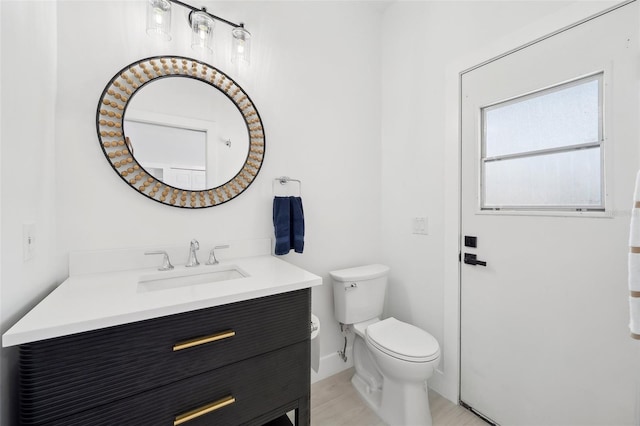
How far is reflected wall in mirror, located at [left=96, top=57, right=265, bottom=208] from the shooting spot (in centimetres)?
125

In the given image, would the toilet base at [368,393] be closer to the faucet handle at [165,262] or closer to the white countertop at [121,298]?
the white countertop at [121,298]

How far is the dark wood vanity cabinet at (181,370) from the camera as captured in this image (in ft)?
2.31

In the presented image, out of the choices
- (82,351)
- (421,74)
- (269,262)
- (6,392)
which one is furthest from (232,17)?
(6,392)

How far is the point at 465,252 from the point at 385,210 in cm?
70

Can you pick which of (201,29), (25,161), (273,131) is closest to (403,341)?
(273,131)

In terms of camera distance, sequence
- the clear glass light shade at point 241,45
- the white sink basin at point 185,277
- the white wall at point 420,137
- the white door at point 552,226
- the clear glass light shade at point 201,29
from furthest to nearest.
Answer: the white wall at point 420,137 → the clear glass light shade at point 241,45 → the clear glass light shade at point 201,29 → the white sink basin at point 185,277 → the white door at point 552,226

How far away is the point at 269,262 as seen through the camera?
147cm

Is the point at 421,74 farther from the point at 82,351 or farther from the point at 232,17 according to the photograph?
the point at 82,351

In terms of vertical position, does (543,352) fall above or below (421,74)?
below

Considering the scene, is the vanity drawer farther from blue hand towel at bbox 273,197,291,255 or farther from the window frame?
the window frame

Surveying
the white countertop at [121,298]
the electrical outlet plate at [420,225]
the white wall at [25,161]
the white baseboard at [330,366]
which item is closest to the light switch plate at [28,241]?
the white wall at [25,161]

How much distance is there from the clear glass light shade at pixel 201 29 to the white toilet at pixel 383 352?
155cm

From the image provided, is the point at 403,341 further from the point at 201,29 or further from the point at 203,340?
the point at 201,29

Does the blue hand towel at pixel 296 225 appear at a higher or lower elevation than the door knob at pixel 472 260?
higher
